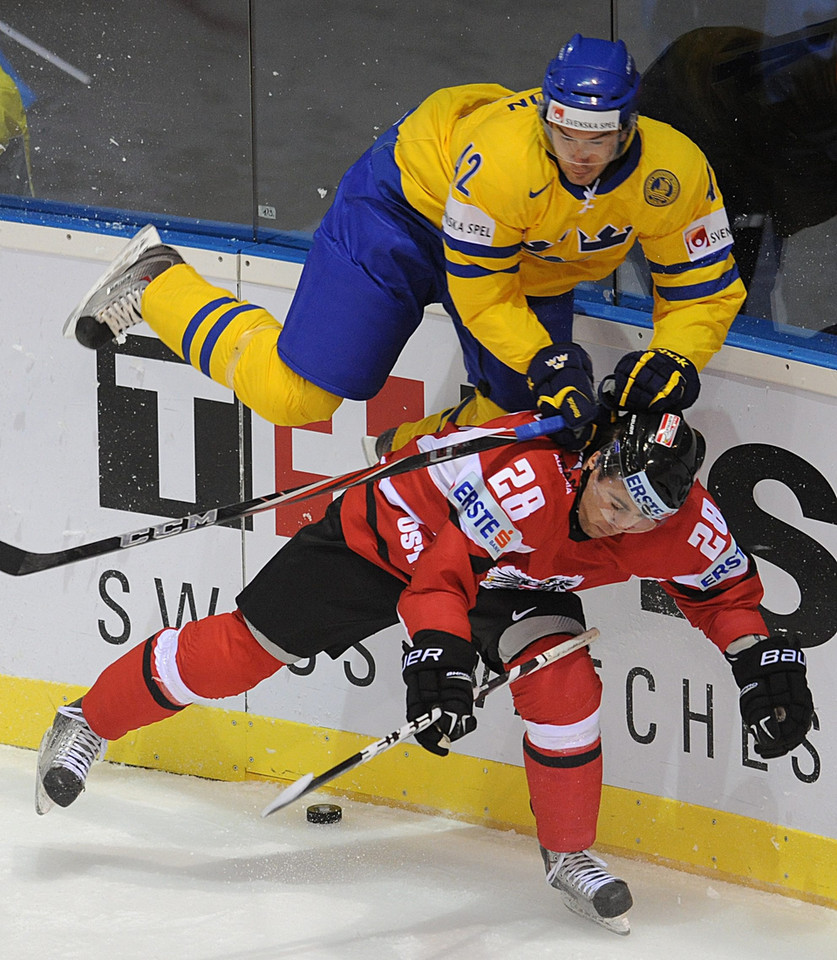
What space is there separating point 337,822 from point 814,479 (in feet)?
4.28

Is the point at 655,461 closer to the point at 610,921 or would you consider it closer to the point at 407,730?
the point at 407,730

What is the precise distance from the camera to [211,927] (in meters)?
3.00

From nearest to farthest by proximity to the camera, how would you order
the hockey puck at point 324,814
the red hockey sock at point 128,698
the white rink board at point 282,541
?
the white rink board at point 282,541 < the red hockey sock at point 128,698 < the hockey puck at point 324,814

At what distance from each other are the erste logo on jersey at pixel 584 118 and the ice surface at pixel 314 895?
1471 millimetres

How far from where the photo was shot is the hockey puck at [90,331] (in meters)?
3.37

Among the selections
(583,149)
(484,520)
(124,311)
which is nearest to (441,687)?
(484,520)

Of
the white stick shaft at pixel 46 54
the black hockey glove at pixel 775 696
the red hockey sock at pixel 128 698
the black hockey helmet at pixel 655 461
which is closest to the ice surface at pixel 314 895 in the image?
the red hockey sock at pixel 128 698

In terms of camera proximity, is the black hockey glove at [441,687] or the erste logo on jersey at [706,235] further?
the erste logo on jersey at [706,235]

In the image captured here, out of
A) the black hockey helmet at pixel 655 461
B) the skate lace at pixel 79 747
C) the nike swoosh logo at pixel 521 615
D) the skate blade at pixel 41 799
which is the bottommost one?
the skate blade at pixel 41 799

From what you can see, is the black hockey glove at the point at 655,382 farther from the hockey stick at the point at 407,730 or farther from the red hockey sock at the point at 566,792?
the red hockey sock at the point at 566,792

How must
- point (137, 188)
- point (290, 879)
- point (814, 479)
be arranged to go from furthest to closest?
point (137, 188)
point (290, 879)
point (814, 479)

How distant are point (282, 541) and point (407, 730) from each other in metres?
1.01

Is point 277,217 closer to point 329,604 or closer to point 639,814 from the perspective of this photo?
point 329,604

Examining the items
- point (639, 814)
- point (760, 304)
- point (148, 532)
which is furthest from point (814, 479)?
point (148, 532)
